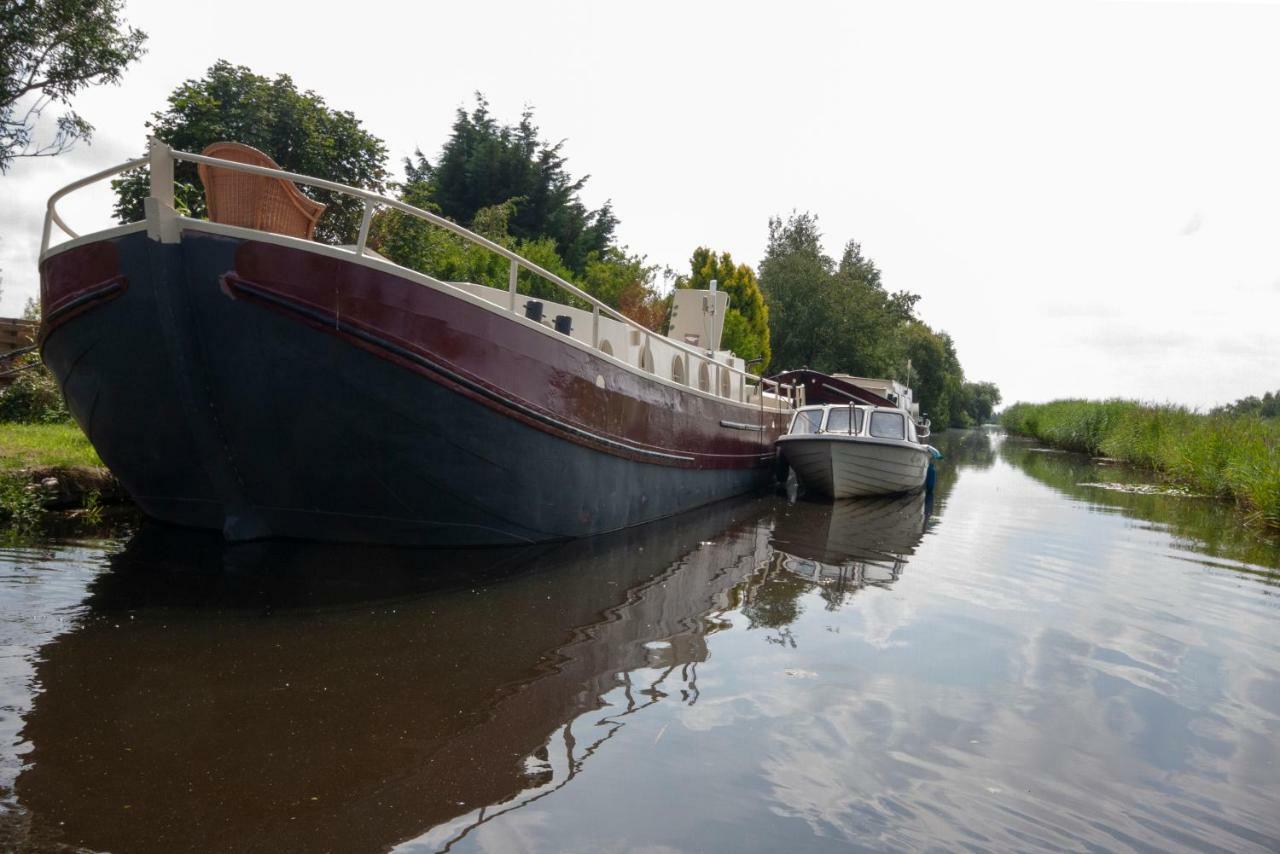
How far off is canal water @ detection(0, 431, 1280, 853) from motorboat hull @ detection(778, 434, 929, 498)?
19.8 feet

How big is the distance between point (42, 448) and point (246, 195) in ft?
16.1

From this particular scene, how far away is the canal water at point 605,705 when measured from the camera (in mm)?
2773

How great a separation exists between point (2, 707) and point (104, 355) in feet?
11.8

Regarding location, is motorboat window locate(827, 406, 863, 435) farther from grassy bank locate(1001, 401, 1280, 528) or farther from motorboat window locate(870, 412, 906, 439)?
grassy bank locate(1001, 401, 1280, 528)

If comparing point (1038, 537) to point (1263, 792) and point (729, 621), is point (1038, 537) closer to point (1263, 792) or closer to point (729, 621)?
point (729, 621)

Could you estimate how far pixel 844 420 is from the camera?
14203 millimetres

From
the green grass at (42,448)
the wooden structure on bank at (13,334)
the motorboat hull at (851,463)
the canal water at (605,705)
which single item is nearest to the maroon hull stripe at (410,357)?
the canal water at (605,705)

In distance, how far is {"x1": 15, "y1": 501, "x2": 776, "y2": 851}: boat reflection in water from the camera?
8.87ft

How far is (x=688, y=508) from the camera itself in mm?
11109

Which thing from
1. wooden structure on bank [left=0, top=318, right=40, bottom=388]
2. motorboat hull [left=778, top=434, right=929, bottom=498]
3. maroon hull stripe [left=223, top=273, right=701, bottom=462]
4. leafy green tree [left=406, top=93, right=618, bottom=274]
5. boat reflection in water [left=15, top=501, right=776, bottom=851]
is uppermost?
leafy green tree [left=406, top=93, right=618, bottom=274]

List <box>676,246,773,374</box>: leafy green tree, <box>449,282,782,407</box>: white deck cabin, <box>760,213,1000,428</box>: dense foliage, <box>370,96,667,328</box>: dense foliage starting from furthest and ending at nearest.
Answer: <box>760,213,1000,428</box>: dense foliage → <box>676,246,773,374</box>: leafy green tree → <box>370,96,667,328</box>: dense foliage → <box>449,282,782,407</box>: white deck cabin

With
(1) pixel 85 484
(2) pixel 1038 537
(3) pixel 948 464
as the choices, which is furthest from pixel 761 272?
(1) pixel 85 484

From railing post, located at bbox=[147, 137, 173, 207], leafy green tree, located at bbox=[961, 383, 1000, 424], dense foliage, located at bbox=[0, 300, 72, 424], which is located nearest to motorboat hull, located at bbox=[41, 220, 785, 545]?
railing post, located at bbox=[147, 137, 173, 207]

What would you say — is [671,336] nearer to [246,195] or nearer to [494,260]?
[246,195]
